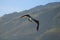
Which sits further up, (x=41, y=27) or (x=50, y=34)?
(x=41, y=27)

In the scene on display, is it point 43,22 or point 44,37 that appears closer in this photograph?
point 44,37

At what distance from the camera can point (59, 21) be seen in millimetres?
182250

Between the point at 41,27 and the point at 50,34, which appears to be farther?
the point at 41,27

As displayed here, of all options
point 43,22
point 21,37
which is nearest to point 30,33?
point 21,37

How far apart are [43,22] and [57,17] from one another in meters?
16.1

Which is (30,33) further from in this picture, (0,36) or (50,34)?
(50,34)

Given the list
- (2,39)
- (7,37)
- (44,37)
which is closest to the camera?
(44,37)

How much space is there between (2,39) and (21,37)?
16745 mm

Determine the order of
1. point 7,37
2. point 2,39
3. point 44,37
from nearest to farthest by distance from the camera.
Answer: point 44,37 < point 2,39 < point 7,37

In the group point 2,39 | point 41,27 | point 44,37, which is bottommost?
point 44,37

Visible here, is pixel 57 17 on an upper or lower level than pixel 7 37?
upper

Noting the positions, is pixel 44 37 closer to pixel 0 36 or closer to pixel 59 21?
pixel 59 21

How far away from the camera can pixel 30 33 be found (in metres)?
182

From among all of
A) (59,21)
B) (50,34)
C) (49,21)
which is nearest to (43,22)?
(49,21)
